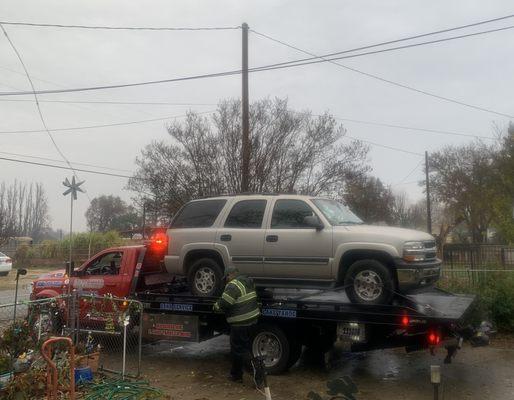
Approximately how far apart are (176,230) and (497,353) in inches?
238

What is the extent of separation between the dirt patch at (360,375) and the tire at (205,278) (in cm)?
126

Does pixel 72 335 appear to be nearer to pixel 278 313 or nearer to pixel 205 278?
pixel 205 278

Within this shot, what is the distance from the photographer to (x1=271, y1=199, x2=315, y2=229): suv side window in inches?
332

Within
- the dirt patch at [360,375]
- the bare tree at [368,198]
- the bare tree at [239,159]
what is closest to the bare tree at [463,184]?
the bare tree at [368,198]

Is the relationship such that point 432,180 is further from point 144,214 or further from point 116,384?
point 116,384

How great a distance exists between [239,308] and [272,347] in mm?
1063

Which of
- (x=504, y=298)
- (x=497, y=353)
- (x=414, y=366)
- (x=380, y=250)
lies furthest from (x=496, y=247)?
(x=380, y=250)

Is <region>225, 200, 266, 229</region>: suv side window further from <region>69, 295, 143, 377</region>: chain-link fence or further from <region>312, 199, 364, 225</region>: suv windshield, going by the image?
<region>69, 295, 143, 377</region>: chain-link fence

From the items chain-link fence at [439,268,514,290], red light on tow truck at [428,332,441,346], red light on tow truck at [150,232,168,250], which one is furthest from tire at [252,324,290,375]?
chain-link fence at [439,268,514,290]

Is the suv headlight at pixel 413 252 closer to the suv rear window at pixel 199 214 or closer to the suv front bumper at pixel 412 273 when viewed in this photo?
the suv front bumper at pixel 412 273

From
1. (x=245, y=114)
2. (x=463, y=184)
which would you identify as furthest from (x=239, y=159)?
(x=463, y=184)

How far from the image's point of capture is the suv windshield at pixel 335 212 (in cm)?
838

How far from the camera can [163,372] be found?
29.2ft

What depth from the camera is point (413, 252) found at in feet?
24.6
